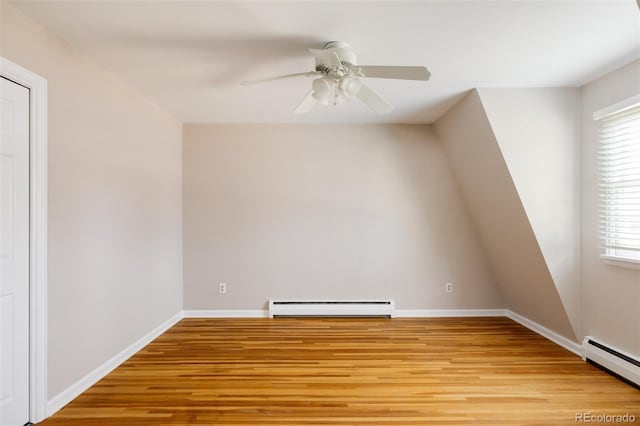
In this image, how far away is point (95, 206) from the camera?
2.47 metres

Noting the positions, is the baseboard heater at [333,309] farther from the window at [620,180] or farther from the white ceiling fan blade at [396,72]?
the white ceiling fan blade at [396,72]

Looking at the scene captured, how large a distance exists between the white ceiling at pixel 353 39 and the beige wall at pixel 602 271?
16 centimetres

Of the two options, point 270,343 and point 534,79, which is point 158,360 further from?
point 534,79

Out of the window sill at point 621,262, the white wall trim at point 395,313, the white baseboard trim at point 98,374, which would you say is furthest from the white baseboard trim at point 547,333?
the white baseboard trim at point 98,374

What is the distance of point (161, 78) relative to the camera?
2.71 meters

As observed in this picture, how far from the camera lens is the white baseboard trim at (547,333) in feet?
9.68

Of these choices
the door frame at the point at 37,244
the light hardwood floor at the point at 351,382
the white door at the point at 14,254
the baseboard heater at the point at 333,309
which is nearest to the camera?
the white door at the point at 14,254

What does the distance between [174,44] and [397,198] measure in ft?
9.30

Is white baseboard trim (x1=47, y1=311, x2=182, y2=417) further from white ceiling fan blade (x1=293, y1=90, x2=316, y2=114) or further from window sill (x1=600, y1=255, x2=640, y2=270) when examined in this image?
window sill (x1=600, y1=255, x2=640, y2=270)

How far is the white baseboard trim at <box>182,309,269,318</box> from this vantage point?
13.2 feet

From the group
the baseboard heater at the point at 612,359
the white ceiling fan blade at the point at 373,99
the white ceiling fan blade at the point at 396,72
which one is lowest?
the baseboard heater at the point at 612,359

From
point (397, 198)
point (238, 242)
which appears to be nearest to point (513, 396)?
point (397, 198)

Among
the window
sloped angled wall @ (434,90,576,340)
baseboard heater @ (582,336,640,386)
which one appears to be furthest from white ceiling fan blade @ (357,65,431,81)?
baseboard heater @ (582,336,640,386)

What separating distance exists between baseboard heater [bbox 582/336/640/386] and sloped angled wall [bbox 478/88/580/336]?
0.69 feet
